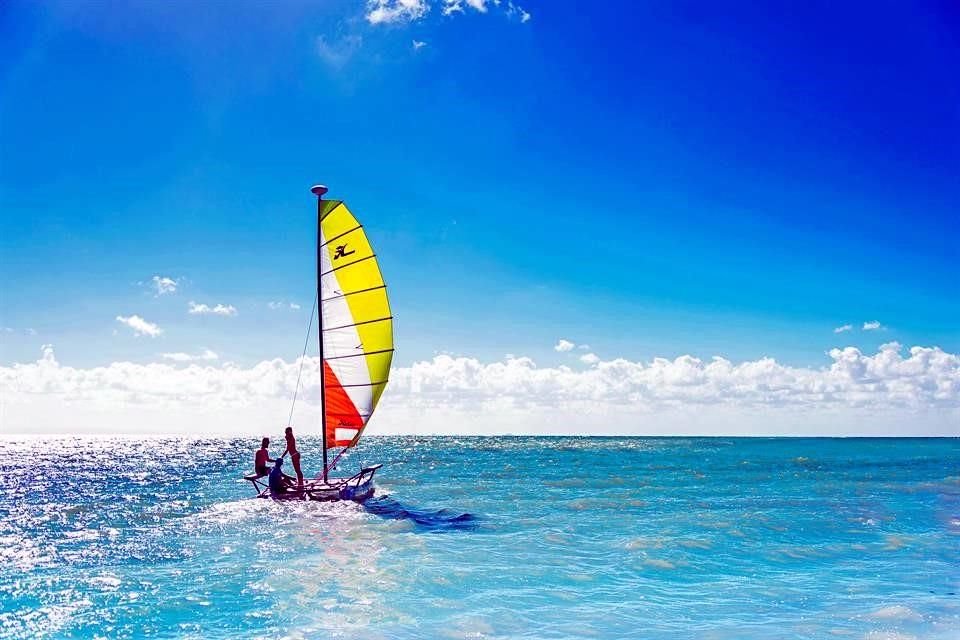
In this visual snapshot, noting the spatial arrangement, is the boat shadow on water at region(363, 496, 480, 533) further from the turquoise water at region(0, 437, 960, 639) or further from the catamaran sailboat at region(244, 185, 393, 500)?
the catamaran sailboat at region(244, 185, 393, 500)

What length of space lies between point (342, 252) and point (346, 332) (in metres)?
2.88

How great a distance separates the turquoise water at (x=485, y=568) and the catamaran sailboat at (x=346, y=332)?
2688mm

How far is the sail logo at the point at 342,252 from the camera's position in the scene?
23531 millimetres

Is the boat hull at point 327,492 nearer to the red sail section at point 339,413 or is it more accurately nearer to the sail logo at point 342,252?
the red sail section at point 339,413

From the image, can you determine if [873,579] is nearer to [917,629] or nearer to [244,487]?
[917,629]

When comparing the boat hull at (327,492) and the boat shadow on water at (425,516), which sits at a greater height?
the boat hull at (327,492)

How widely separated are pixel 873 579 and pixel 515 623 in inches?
330

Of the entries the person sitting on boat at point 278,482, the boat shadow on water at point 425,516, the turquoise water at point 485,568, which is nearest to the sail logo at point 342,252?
the person sitting on boat at point 278,482

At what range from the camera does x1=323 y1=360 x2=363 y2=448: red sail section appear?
2389 cm

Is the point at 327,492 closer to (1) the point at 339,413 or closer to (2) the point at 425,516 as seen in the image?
(1) the point at 339,413

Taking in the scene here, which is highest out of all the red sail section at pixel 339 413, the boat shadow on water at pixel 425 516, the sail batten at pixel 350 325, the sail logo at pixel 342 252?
the sail logo at pixel 342 252

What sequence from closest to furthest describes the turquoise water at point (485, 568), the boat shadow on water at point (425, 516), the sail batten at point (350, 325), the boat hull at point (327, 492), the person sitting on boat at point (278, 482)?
the turquoise water at point (485, 568) < the boat shadow on water at point (425, 516) < the sail batten at point (350, 325) < the boat hull at point (327, 492) < the person sitting on boat at point (278, 482)

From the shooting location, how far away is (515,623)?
10.9m

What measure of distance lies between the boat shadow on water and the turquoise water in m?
0.10
